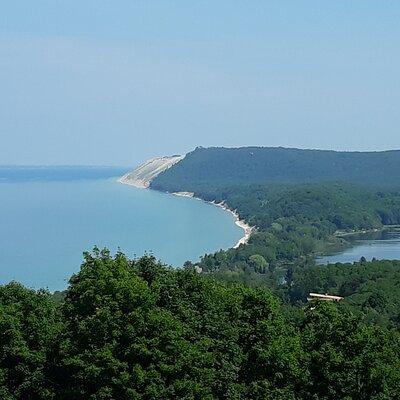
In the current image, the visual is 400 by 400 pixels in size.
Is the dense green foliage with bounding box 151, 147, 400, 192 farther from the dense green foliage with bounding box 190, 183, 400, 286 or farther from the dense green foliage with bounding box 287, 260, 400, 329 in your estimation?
the dense green foliage with bounding box 287, 260, 400, 329

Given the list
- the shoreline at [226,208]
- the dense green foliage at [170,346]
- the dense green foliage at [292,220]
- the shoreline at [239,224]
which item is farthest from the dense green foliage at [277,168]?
the dense green foliage at [170,346]

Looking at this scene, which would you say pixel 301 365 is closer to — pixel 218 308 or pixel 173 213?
pixel 218 308

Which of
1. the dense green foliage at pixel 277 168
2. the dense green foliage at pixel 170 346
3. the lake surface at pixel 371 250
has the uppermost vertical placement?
the dense green foliage at pixel 277 168

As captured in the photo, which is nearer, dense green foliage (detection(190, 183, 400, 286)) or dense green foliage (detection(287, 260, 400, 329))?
dense green foliage (detection(287, 260, 400, 329))

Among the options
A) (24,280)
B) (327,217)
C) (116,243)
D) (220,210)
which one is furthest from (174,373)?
(220,210)

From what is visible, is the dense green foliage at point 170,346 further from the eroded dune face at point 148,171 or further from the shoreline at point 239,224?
the eroded dune face at point 148,171

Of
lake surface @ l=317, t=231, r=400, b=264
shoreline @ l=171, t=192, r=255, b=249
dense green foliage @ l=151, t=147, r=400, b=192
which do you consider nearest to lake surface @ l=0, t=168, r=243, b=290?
shoreline @ l=171, t=192, r=255, b=249

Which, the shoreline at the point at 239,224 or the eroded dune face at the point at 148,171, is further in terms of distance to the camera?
the eroded dune face at the point at 148,171
